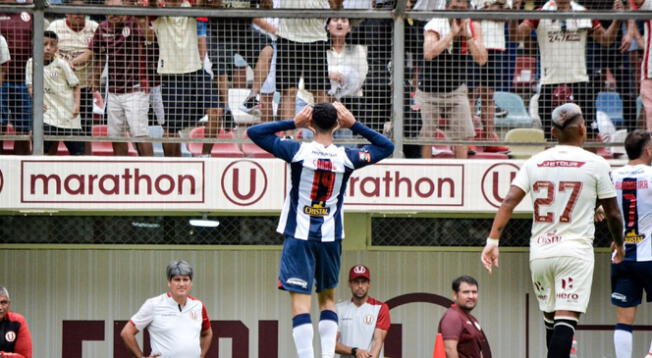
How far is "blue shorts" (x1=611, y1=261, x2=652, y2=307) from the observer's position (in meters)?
10.1

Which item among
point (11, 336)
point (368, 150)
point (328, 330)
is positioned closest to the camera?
point (368, 150)

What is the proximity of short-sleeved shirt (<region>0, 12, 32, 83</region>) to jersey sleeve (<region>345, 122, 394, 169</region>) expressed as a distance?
435cm

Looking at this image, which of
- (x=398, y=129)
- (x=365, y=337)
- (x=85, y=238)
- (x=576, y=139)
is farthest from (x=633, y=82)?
(x=85, y=238)

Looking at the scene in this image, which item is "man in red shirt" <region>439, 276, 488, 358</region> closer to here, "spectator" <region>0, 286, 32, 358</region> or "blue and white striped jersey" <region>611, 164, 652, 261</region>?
"blue and white striped jersey" <region>611, 164, 652, 261</region>

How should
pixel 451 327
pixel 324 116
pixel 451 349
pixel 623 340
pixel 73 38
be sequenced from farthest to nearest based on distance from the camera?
1. pixel 73 38
2. pixel 451 327
3. pixel 451 349
4. pixel 623 340
5. pixel 324 116

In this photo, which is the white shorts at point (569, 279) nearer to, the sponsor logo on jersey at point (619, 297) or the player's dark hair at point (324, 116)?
the player's dark hair at point (324, 116)

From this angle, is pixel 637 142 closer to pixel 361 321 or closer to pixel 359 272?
pixel 359 272

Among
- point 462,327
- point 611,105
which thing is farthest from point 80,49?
point 611,105

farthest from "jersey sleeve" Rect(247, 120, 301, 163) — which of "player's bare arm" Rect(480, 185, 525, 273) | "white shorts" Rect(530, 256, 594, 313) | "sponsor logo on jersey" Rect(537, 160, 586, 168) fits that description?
"white shorts" Rect(530, 256, 594, 313)

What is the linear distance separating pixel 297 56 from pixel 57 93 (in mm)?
2348

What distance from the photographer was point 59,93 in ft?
39.6

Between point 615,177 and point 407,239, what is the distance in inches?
143

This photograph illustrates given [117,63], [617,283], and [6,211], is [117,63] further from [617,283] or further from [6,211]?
[617,283]

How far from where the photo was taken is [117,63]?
1211cm
